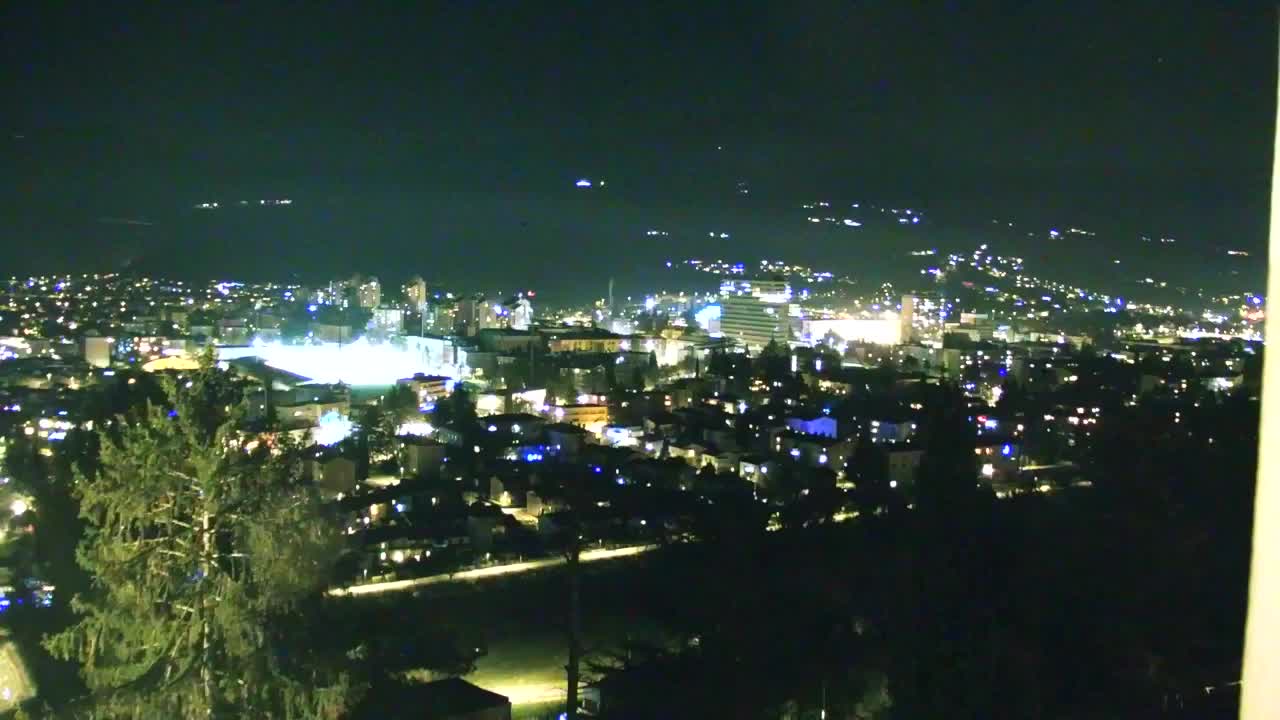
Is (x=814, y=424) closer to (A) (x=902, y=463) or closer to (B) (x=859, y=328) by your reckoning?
(A) (x=902, y=463)

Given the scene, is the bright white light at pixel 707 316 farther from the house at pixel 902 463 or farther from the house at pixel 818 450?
the house at pixel 902 463

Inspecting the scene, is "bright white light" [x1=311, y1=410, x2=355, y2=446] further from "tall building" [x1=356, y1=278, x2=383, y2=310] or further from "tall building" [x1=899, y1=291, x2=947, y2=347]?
"tall building" [x1=356, y1=278, x2=383, y2=310]

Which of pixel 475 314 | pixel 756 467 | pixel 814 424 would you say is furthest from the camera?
pixel 475 314

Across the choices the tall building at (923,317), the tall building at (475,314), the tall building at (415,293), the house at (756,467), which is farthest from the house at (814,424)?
the tall building at (415,293)

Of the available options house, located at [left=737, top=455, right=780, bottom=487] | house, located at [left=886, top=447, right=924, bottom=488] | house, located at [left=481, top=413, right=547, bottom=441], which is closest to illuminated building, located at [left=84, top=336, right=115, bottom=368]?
house, located at [left=481, top=413, right=547, bottom=441]

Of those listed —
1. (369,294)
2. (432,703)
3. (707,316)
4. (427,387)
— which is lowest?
(432,703)

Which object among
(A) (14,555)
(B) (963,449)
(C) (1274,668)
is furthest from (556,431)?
(C) (1274,668)

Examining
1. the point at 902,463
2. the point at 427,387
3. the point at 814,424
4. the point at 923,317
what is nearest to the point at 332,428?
the point at 427,387
